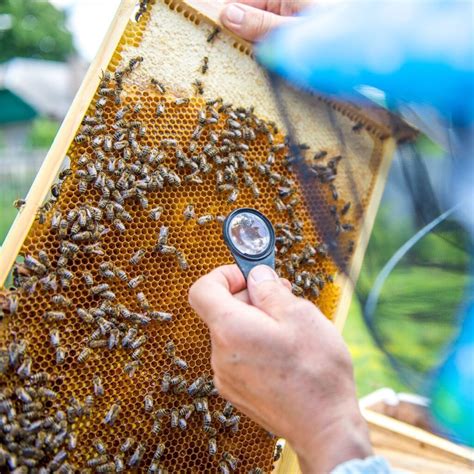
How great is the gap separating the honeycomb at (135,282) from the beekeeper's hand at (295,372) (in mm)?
830

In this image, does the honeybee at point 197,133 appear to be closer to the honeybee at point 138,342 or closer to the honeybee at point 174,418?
the honeybee at point 138,342

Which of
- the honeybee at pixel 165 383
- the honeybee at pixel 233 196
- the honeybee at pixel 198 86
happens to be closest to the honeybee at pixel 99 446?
the honeybee at pixel 165 383

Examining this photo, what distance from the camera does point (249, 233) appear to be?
91.1 inches

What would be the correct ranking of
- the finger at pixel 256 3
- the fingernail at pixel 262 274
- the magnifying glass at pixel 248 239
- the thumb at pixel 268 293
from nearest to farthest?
the thumb at pixel 268 293 → the fingernail at pixel 262 274 → the magnifying glass at pixel 248 239 → the finger at pixel 256 3

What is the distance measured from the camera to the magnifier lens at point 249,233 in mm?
2207

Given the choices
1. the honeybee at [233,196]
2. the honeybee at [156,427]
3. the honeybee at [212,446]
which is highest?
the honeybee at [233,196]

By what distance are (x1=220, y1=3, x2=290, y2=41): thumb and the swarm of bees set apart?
0.14 meters

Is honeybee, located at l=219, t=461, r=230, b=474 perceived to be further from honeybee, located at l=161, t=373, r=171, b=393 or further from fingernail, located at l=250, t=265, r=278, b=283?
fingernail, located at l=250, t=265, r=278, b=283

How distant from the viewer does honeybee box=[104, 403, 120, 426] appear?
2459 millimetres

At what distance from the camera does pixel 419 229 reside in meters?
2.47

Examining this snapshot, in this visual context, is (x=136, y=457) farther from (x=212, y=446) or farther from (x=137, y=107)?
(x=137, y=107)

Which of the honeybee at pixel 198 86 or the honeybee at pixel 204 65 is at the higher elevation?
the honeybee at pixel 204 65

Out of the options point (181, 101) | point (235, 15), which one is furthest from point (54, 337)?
point (235, 15)

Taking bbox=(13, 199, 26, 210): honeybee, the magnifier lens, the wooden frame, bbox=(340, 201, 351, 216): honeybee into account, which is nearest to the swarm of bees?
bbox=(13, 199, 26, 210): honeybee
